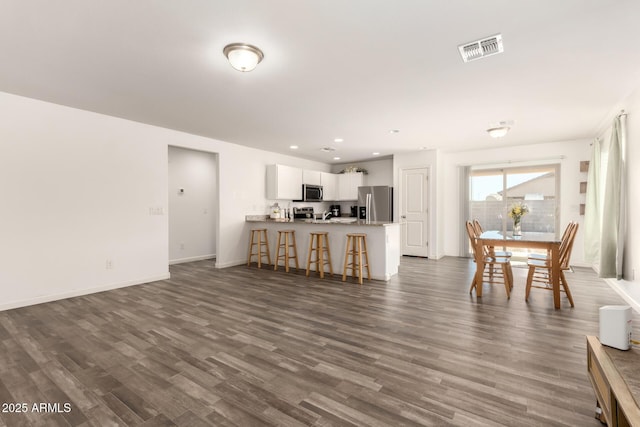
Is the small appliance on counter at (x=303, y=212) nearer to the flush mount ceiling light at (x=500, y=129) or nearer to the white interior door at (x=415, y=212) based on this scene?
the white interior door at (x=415, y=212)

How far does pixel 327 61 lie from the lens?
2709mm

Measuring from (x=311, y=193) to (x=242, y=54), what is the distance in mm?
5360

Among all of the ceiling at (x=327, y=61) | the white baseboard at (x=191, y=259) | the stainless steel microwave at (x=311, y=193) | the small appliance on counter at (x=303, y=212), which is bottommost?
the white baseboard at (x=191, y=259)

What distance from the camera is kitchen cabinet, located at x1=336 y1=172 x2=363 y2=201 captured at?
8.38 meters

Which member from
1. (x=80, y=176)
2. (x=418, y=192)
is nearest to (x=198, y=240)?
(x=80, y=176)

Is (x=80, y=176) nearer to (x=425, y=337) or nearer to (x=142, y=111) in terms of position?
(x=142, y=111)

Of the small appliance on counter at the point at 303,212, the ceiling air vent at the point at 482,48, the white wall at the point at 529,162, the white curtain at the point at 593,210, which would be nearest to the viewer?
the ceiling air vent at the point at 482,48

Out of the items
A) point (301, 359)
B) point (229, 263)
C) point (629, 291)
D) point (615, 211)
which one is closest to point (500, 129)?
point (615, 211)

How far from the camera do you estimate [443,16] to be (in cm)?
205

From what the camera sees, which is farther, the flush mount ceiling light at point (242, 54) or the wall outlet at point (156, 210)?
the wall outlet at point (156, 210)

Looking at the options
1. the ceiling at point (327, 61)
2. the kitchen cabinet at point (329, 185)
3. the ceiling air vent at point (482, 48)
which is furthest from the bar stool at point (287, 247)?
the ceiling air vent at point (482, 48)

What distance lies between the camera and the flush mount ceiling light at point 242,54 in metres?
2.42

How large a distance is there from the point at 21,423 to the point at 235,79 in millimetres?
3024

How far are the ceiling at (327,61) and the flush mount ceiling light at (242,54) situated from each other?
57 millimetres
